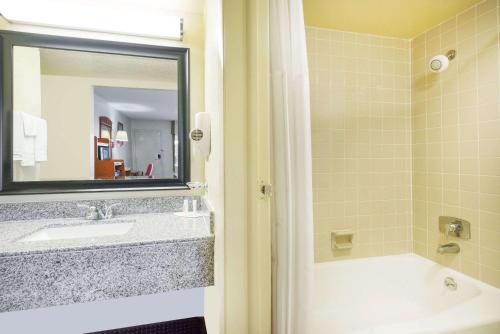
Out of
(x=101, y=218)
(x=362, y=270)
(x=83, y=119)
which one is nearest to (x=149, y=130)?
(x=83, y=119)

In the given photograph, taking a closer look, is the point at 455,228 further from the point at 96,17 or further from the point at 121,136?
the point at 96,17

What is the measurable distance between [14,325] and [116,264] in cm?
73

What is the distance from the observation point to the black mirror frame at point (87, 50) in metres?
1.45

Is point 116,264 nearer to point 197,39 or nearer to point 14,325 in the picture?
point 14,325

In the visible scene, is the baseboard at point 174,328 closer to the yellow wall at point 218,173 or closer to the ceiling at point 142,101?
the yellow wall at point 218,173

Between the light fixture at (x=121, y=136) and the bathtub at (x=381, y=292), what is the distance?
5.17 feet

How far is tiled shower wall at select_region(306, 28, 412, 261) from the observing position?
1.87 m

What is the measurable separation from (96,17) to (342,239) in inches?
86.5

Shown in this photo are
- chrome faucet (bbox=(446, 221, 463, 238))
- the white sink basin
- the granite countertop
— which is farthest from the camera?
chrome faucet (bbox=(446, 221, 463, 238))

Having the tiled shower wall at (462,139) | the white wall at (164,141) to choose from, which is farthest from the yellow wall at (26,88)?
the tiled shower wall at (462,139)

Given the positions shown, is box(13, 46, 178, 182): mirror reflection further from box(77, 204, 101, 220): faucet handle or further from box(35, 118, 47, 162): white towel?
box(77, 204, 101, 220): faucet handle

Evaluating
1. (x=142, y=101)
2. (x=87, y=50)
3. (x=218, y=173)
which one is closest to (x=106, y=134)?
(x=142, y=101)

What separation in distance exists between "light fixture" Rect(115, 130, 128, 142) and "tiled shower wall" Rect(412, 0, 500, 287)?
2117mm

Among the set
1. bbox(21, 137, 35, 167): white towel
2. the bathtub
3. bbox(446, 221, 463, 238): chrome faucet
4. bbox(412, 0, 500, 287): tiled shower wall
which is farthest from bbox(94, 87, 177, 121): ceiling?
bbox(446, 221, 463, 238): chrome faucet
